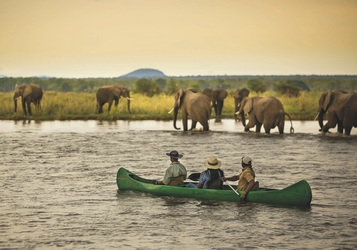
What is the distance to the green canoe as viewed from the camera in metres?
12.5

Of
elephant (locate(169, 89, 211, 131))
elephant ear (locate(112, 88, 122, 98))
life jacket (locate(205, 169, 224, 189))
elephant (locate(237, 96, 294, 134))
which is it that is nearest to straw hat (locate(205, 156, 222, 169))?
life jacket (locate(205, 169, 224, 189))

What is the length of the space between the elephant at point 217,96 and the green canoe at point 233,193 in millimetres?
27366

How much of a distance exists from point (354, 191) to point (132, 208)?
510cm

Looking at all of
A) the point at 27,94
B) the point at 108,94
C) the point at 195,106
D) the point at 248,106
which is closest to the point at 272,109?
the point at 248,106

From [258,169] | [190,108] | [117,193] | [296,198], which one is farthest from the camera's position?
[190,108]

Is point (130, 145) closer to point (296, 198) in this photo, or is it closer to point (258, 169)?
point (258, 169)

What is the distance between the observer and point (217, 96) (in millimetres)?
41844

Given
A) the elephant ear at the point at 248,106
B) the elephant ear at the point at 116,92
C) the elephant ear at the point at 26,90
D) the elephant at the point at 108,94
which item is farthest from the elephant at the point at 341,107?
the elephant ear at the point at 26,90

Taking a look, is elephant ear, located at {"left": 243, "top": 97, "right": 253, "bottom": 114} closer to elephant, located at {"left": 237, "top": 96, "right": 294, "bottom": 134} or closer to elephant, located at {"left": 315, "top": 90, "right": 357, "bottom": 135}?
elephant, located at {"left": 237, "top": 96, "right": 294, "bottom": 134}

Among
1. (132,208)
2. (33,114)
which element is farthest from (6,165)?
(33,114)

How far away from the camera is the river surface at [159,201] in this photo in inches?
408

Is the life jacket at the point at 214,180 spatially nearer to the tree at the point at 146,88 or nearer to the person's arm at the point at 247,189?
the person's arm at the point at 247,189

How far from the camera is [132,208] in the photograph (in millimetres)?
12727

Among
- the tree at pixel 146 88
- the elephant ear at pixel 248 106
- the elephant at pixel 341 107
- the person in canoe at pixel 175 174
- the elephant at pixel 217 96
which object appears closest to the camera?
the person in canoe at pixel 175 174
